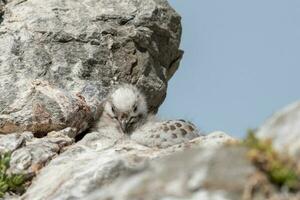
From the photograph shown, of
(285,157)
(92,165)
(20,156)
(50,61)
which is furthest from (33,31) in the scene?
(285,157)

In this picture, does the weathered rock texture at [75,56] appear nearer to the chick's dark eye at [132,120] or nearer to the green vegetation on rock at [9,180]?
the chick's dark eye at [132,120]

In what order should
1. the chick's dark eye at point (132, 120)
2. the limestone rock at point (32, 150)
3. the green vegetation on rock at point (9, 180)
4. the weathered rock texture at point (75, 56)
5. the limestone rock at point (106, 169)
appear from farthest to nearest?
the chick's dark eye at point (132, 120), the weathered rock texture at point (75, 56), the limestone rock at point (32, 150), the green vegetation on rock at point (9, 180), the limestone rock at point (106, 169)

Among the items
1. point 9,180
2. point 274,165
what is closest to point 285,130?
point 274,165

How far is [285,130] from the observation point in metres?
3.71

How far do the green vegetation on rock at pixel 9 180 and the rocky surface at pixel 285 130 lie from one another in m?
4.29

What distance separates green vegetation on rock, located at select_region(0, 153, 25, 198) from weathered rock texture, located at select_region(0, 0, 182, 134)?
69.6 inches

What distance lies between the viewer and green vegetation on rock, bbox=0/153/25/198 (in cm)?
776

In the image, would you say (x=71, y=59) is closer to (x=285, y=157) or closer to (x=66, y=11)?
(x=66, y=11)

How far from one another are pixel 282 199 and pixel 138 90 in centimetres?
791

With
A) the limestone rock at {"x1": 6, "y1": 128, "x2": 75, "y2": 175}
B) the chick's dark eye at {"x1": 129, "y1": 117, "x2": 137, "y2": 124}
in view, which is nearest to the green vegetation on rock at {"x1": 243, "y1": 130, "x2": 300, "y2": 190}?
the limestone rock at {"x1": 6, "y1": 128, "x2": 75, "y2": 175}

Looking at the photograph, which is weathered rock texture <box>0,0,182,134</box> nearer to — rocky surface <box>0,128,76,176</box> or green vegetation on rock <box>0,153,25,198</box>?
rocky surface <box>0,128,76,176</box>

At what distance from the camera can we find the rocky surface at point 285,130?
3611mm

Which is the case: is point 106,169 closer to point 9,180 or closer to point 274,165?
point 9,180

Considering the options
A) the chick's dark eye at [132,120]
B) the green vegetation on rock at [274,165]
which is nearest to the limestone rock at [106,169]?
the green vegetation on rock at [274,165]
